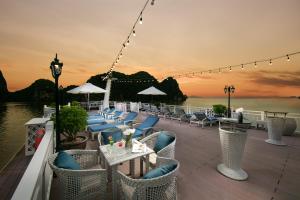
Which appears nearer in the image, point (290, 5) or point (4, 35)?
point (290, 5)

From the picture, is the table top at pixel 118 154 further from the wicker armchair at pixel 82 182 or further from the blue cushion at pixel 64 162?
the blue cushion at pixel 64 162

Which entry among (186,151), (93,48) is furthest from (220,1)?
(93,48)

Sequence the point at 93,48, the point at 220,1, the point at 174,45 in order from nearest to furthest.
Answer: the point at 220,1, the point at 174,45, the point at 93,48

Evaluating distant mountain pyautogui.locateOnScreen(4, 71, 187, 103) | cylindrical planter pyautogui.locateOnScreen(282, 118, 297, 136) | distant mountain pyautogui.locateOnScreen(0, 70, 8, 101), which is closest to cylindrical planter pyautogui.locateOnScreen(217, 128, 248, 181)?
cylindrical planter pyautogui.locateOnScreen(282, 118, 297, 136)

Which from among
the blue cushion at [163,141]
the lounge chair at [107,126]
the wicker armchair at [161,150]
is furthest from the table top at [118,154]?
the lounge chair at [107,126]

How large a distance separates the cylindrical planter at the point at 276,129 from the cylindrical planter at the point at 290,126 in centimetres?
130

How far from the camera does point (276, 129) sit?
17.0 feet

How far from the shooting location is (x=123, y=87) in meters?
44.6

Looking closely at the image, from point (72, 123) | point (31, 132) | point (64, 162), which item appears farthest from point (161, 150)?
point (31, 132)

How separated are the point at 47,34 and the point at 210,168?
363 inches

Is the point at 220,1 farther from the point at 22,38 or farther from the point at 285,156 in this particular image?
the point at 22,38

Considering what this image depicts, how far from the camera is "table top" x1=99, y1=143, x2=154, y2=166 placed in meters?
2.54

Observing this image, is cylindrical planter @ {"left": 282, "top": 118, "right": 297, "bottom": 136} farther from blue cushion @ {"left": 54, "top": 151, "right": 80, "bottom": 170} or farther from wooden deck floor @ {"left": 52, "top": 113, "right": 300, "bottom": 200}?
blue cushion @ {"left": 54, "top": 151, "right": 80, "bottom": 170}

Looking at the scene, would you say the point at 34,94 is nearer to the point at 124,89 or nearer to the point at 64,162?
the point at 124,89
